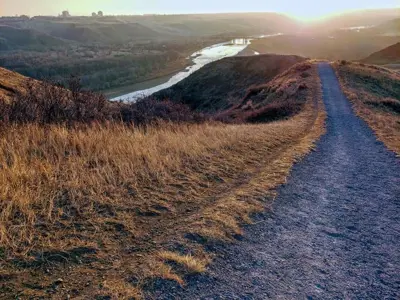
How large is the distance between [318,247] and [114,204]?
3.12 metres

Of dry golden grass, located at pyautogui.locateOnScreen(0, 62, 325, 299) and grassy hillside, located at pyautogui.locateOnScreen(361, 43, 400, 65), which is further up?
grassy hillside, located at pyautogui.locateOnScreen(361, 43, 400, 65)

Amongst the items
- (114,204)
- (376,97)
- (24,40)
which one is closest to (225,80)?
(376,97)

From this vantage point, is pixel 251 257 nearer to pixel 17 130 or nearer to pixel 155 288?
pixel 155 288

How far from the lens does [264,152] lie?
35.2 feet

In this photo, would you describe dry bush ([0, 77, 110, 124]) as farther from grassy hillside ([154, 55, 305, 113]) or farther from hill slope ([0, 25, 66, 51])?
hill slope ([0, 25, 66, 51])

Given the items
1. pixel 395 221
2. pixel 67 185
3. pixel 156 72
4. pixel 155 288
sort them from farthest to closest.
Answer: pixel 156 72 < pixel 395 221 < pixel 67 185 < pixel 155 288

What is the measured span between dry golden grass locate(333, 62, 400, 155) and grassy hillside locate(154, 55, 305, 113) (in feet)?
39.7

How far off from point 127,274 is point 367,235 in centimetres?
392

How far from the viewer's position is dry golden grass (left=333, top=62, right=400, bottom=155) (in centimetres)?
1552

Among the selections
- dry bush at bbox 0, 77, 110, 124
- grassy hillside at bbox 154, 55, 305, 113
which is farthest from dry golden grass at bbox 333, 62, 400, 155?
grassy hillside at bbox 154, 55, 305, 113

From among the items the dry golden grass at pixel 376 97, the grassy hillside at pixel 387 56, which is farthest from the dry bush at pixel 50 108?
the grassy hillside at pixel 387 56

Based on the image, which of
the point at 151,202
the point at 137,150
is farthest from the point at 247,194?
the point at 137,150

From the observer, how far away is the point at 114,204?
579 centimetres

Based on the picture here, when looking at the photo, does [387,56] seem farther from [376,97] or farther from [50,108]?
[50,108]
